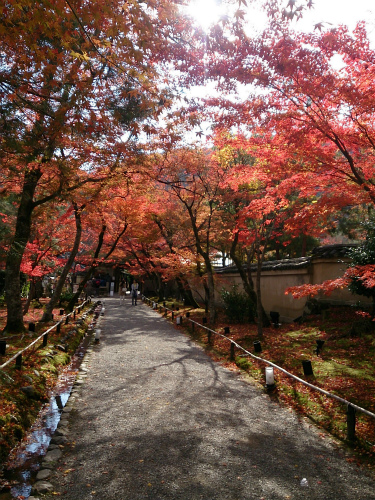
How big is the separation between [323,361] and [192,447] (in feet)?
18.7

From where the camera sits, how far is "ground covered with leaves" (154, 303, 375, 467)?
20.7 ft

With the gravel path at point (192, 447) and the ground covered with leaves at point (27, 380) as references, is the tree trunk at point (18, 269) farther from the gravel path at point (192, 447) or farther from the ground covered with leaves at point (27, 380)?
the gravel path at point (192, 447)

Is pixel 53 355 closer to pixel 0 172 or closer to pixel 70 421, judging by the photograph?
pixel 70 421

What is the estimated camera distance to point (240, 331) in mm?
15281

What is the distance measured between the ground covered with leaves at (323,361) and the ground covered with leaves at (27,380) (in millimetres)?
4541

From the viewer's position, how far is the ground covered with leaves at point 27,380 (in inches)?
216

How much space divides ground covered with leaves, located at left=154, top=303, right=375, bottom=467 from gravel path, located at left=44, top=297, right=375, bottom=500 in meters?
0.46

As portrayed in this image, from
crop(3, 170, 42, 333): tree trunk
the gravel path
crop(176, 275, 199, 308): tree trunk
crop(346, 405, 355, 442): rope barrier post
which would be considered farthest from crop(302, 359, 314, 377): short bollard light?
crop(176, 275, 199, 308): tree trunk

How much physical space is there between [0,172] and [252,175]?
886 centimetres

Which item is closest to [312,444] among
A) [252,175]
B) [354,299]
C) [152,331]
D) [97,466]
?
[97,466]

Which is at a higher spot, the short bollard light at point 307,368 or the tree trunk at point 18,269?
the tree trunk at point 18,269

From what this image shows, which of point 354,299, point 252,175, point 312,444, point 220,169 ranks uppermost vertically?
point 220,169

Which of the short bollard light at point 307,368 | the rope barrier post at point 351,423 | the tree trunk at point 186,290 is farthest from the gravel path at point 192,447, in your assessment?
the tree trunk at point 186,290

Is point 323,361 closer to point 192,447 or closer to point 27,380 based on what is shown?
point 192,447
